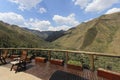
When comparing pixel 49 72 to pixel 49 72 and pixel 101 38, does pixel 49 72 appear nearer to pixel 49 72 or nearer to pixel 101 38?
pixel 49 72

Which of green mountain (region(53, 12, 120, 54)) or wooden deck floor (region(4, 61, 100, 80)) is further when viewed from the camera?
green mountain (region(53, 12, 120, 54))

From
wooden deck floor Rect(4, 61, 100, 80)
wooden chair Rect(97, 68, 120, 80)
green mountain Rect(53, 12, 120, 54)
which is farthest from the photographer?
green mountain Rect(53, 12, 120, 54)

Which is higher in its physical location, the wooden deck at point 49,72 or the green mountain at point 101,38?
the green mountain at point 101,38

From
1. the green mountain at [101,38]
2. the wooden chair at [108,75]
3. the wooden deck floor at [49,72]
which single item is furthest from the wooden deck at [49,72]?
the green mountain at [101,38]

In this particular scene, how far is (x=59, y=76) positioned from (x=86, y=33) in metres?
149

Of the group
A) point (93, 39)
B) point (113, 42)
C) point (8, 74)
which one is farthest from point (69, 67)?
point (93, 39)

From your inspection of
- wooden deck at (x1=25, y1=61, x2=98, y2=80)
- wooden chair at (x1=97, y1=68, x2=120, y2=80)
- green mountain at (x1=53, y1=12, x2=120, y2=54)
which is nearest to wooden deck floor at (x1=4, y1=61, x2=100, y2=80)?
wooden deck at (x1=25, y1=61, x2=98, y2=80)

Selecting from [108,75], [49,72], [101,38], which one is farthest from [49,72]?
[101,38]

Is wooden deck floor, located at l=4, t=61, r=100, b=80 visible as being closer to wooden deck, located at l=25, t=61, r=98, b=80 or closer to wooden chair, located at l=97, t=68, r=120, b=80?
wooden deck, located at l=25, t=61, r=98, b=80

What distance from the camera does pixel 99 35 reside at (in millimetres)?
139625

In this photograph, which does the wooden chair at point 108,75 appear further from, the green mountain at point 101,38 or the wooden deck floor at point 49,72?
the green mountain at point 101,38

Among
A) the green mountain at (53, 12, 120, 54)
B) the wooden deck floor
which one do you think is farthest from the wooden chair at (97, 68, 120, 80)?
the green mountain at (53, 12, 120, 54)

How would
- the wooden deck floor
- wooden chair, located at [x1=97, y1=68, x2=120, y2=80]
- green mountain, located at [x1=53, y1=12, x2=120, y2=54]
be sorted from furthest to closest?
green mountain, located at [x1=53, y1=12, x2=120, y2=54]
the wooden deck floor
wooden chair, located at [x1=97, y1=68, x2=120, y2=80]

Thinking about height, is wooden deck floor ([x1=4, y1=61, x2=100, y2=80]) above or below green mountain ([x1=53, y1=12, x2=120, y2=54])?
below
